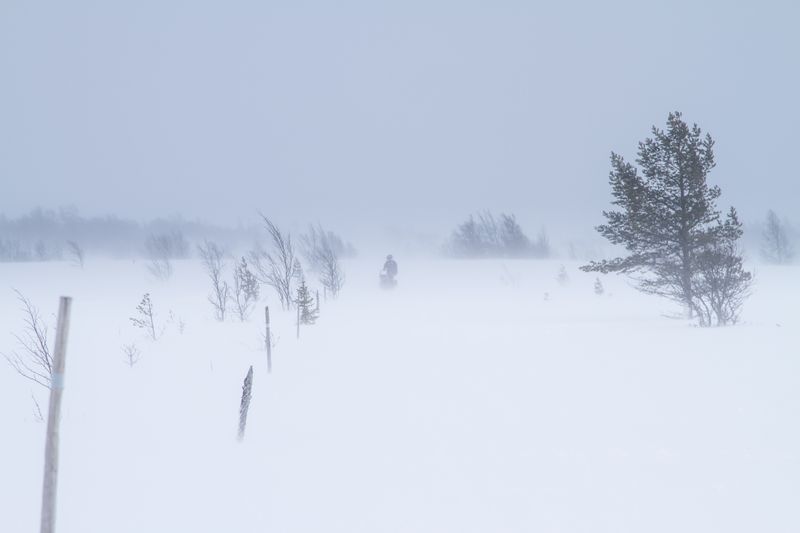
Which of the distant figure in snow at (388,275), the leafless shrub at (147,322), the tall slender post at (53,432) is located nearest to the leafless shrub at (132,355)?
the leafless shrub at (147,322)

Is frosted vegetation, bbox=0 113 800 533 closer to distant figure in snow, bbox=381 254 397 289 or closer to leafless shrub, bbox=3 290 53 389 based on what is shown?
leafless shrub, bbox=3 290 53 389

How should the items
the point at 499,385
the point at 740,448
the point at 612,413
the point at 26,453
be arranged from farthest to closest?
the point at 499,385
the point at 612,413
the point at 26,453
the point at 740,448

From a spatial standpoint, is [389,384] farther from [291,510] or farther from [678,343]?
[678,343]

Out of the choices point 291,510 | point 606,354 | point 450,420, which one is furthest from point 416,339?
point 291,510

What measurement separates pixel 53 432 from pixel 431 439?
4207mm

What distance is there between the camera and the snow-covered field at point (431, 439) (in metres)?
4.57

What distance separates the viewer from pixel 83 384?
1038cm

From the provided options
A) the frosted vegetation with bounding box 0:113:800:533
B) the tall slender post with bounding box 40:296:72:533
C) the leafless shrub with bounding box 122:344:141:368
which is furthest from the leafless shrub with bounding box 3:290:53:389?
the tall slender post with bounding box 40:296:72:533

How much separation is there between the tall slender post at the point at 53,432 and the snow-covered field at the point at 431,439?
1.12m

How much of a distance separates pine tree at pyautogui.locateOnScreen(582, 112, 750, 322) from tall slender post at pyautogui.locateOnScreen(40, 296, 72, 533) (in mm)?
19206

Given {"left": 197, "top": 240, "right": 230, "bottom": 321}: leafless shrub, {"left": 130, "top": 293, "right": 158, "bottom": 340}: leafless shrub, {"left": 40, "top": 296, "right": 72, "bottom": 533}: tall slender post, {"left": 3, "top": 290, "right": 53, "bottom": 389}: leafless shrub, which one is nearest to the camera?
{"left": 40, "top": 296, "right": 72, "bottom": 533}: tall slender post

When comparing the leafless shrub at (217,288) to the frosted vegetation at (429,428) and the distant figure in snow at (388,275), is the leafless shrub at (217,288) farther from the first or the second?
the distant figure in snow at (388,275)

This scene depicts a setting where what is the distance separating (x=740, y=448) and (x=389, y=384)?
5709 millimetres

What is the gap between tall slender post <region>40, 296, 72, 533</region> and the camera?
3.54m
